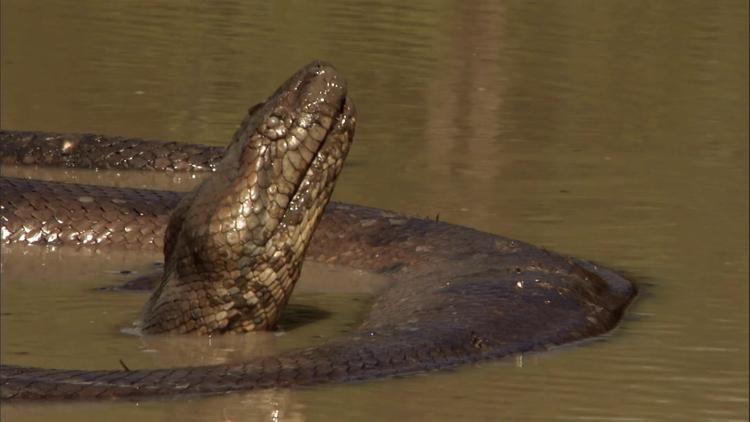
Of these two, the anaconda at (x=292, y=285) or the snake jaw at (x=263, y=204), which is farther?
the snake jaw at (x=263, y=204)

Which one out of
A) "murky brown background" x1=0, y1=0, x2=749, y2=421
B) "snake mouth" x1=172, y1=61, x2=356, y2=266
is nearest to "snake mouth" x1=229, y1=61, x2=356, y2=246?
"snake mouth" x1=172, y1=61, x2=356, y2=266

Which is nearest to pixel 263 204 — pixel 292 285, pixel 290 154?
pixel 290 154

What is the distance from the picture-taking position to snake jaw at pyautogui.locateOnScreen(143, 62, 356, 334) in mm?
8094

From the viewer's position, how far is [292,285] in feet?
27.5

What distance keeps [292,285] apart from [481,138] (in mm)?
6264

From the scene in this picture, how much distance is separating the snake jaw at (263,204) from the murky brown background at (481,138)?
1.31 feet

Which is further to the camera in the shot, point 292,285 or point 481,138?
point 481,138

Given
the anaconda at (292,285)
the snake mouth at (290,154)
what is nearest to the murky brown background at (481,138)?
the anaconda at (292,285)

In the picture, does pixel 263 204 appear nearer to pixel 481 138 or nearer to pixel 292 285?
pixel 292 285

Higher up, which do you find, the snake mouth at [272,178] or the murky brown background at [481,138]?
the snake mouth at [272,178]

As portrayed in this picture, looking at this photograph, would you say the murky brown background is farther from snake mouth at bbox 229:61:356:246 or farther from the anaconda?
snake mouth at bbox 229:61:356:246

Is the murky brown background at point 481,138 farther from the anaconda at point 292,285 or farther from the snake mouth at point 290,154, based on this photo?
the snake mouth at point 290,154

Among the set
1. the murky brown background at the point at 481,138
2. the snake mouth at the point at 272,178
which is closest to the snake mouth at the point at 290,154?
the snake mouth at the point at 272,178

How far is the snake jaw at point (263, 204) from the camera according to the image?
26.6 ft
